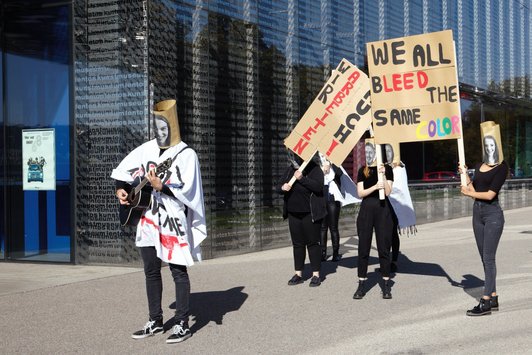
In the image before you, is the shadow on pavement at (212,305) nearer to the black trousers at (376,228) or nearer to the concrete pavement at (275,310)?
the concrete pavement at (275,310)

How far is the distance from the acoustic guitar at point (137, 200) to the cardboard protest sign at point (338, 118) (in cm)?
351

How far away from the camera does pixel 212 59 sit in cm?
1372

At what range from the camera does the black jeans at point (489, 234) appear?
7891 mm

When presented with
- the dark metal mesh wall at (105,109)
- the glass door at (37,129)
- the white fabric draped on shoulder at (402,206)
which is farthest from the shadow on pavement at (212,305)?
the glass door at (37,129)

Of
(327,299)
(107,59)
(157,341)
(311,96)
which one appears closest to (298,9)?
(311,96)

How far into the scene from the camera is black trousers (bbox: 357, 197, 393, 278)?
9.04 metres

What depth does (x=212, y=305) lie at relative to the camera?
A: 8625mm

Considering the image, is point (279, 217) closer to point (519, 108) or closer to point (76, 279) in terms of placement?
point (76, 279)

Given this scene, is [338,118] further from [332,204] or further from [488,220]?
[332,204]

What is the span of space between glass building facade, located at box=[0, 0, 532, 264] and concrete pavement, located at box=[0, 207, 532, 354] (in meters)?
0.86

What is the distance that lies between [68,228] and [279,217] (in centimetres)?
431

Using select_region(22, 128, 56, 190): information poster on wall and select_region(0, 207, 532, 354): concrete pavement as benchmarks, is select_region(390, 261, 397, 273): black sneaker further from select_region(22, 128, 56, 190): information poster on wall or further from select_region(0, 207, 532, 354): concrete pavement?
select_region(22, 128, 56, 190): information poster on wall

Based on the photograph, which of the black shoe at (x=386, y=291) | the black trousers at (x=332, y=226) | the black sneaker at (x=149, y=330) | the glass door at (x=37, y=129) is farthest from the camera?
the glass door at (x=37, y=129)

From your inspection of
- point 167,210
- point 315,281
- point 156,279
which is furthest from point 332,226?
point 167,210
